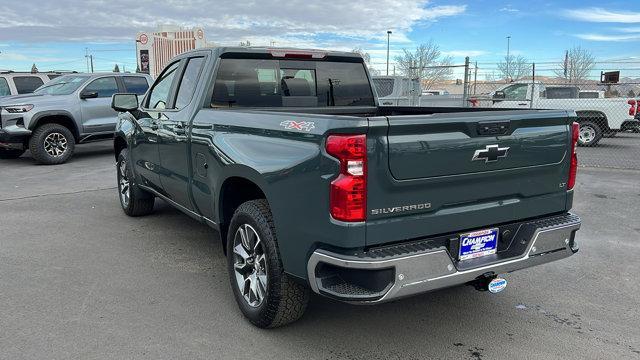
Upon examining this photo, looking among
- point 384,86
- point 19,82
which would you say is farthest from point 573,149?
point 19,82

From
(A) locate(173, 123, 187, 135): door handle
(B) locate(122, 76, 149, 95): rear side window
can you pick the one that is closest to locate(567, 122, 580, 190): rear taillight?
(A) locate(173, 123, 187, 135): door handle

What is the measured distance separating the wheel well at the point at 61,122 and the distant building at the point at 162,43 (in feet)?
118

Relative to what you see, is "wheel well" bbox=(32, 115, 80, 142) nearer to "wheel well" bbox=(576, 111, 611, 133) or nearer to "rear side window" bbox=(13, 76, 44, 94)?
"rear side window" bbox=(13, 76, 44, 94)

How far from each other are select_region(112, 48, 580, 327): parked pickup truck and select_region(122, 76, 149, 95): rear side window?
28.5 ft

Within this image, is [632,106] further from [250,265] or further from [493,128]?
[250,265]

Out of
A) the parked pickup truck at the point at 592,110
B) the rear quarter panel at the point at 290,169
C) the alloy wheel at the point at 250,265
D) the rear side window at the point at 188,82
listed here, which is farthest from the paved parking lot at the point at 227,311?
the parked pickup truck at the point at 592,110

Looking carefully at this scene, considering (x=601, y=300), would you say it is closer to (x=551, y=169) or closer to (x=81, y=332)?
(x=551, y=169)

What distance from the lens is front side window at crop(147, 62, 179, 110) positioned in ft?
16.6

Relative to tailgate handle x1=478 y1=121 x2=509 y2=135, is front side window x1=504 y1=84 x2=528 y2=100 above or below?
above

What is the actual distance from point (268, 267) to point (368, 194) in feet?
3.00

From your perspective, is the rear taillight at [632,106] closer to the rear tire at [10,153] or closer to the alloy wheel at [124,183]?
the alloy wheel at [124,183]

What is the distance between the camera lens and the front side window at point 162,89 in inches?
200

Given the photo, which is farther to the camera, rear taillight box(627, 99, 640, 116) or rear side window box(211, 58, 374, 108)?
rear taillight box(627, 99, 640, 116)

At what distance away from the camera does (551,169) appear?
133 inches
